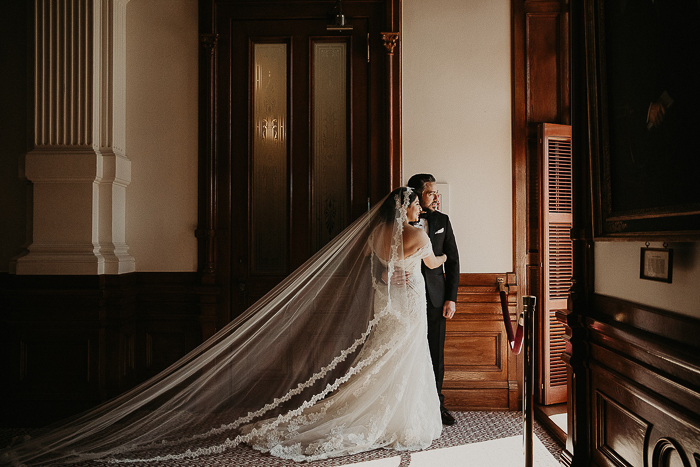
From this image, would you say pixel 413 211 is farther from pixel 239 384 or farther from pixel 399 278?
pixel 239 384

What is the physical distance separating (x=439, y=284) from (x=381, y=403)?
1087mm

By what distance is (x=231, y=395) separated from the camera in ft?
9.11

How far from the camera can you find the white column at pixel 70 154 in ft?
12.1

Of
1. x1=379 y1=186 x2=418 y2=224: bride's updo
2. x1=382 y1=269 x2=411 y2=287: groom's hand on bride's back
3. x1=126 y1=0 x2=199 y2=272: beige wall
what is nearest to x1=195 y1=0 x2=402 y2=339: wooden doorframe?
x1=126 y1=0 x2=199 y2=272: beige wall

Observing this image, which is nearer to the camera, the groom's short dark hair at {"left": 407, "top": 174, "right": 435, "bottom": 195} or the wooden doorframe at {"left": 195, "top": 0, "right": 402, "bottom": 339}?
the groom's short dark hair at {"left": 407, "top": 174, "right": 435, "bottom": 195}

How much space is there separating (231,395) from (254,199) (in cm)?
187

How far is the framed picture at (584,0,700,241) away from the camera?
151 cm

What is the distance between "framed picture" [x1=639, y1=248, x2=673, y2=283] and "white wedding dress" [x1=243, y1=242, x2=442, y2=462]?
1.58 meters

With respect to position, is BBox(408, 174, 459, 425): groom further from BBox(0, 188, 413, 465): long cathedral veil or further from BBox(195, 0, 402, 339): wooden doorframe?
BBox(0, 188, 413, 465): long cathedral veil

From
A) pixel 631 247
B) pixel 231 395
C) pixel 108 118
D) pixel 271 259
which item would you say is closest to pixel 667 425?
pixel 631 247

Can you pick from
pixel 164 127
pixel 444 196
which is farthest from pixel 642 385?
pixel 164 127

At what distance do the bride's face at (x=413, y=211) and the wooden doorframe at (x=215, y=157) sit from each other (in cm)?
56

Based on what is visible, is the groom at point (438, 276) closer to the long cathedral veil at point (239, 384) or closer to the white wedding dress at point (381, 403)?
the white wedding dress at point (381, 403)

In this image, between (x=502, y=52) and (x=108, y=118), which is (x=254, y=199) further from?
(x=502, y=52)
